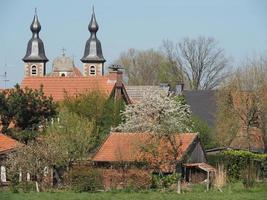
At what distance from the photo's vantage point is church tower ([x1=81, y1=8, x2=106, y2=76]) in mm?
79312

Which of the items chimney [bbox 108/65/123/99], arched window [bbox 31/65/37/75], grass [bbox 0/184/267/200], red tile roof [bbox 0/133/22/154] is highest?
arched window [bbox 31/65/37/75]

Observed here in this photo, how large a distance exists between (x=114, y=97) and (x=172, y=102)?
11520 millimetres

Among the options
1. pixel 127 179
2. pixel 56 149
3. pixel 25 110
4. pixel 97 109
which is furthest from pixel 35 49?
pixel 127 179

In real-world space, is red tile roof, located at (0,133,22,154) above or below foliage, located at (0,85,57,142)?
below

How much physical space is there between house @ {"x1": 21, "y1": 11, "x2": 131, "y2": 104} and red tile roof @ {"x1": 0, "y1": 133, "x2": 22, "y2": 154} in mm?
10906

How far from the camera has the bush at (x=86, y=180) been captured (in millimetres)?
29156

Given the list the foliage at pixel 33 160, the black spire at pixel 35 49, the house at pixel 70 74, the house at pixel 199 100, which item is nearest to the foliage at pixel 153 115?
the foliage at pixel 33 160

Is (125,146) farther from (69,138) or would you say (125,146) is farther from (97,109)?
(97,109)

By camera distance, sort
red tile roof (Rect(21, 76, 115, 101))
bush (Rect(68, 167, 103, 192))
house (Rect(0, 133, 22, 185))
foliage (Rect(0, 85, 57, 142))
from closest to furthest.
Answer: bush (Rect(68, 167, 103, 192)) < house (Rect(0, 133, 22, 185)) < foliage (Rect(0, 85, 57, 142)) < red tile roof (Rect(21, 76, 115, 101))

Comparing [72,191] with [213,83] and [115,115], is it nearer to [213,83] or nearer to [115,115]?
[115,115]

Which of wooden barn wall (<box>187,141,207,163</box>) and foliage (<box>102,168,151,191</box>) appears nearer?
foliage (<box>102,168,151,191</box>)

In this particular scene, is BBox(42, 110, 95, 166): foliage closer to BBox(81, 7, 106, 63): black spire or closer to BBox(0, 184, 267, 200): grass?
BBox(0, 184, 267, 200): grass

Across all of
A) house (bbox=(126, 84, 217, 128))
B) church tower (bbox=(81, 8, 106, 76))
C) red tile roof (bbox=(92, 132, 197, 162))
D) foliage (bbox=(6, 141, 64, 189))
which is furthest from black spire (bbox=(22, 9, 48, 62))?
foliage (bbox=(6, 141, 64, 189))

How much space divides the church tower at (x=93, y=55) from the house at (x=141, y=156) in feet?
143
